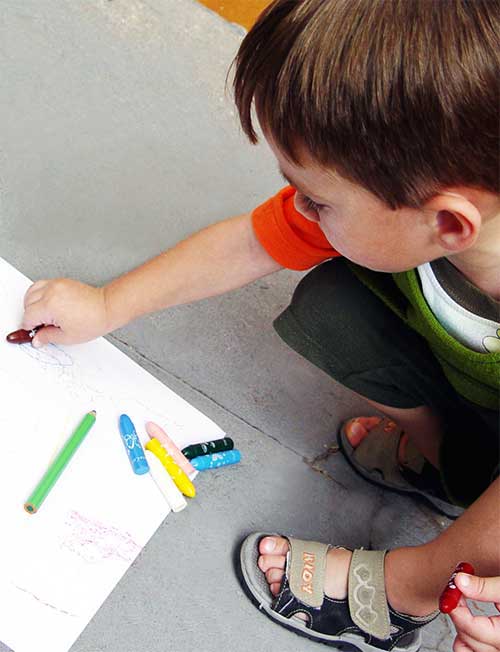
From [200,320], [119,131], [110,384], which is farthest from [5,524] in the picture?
[119,131]

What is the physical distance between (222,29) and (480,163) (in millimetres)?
924

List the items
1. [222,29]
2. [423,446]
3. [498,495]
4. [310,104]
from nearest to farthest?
1. [310,104]
2. [498,495]
3. [423,446]
4. [222,29]

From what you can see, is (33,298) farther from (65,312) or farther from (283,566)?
(283,566)

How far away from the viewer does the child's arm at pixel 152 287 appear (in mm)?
847

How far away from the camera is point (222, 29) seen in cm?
139

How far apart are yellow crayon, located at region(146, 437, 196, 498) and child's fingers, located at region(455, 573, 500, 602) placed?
1.02 feet

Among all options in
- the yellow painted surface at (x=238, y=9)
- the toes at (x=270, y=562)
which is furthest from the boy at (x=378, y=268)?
the yellow painted surface at (x=238, y=9)

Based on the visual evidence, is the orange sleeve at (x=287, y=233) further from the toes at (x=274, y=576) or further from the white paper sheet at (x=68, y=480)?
the toes at (x=274, y=576)

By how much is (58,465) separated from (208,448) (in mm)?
187

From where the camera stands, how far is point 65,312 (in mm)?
840

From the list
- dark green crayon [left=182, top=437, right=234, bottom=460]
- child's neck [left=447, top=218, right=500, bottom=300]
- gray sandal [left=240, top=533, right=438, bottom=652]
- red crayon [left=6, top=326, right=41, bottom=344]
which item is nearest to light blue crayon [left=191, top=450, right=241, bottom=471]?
dark green crayon [left=182, top=437, right=234, bottom=460]

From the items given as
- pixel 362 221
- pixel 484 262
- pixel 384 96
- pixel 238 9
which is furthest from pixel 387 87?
pixel 238 9

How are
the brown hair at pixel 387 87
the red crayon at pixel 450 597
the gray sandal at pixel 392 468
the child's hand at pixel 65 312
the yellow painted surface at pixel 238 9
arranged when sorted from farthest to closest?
the yellow painted surface at pixel 238 9, the gray sandal at pixel 392 468, the child's hand at pixel 65 312, the red crayon at pixel 450 597, the brown hair at pixel 387 87

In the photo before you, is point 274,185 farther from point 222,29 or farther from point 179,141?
point 222,29
